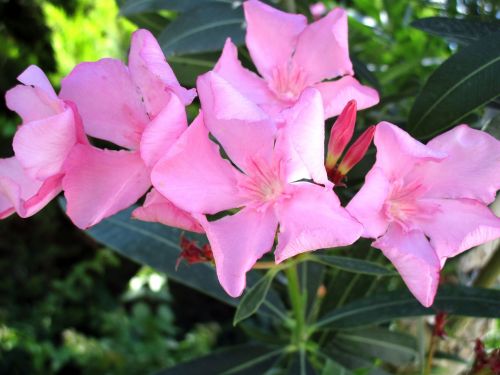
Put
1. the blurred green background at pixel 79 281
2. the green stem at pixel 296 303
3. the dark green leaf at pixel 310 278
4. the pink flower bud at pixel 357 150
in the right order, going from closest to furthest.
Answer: the pink flower bud at pixel 357 150 < the green stem at pixel 296 303 < the dark green leaf at pixel 310 278 < the blurred green background at pixel 79 281

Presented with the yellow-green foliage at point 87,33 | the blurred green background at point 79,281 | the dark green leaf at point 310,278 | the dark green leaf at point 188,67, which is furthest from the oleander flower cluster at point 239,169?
the yellow-green foliage at point 87,33

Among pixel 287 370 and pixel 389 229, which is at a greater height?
pixel 389 229

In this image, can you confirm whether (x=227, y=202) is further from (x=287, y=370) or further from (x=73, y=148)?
(x=287, y=370)

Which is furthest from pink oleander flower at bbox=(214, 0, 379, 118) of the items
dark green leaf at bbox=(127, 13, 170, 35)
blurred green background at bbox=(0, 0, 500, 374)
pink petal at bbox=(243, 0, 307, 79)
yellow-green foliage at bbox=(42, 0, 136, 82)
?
yellow-green foliage at bbox=(42, 0, 136, 82)

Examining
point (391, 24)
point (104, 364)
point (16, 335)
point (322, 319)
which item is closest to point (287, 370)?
point (322, 319)

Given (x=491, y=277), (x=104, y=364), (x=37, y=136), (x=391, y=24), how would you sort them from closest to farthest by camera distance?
(x=37, y=136), (x=491, y=277), (x=391, y=24), (x=104, y=364)

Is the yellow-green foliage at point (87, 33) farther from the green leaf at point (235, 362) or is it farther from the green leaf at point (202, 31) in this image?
the green leaf at point (235, 362)
